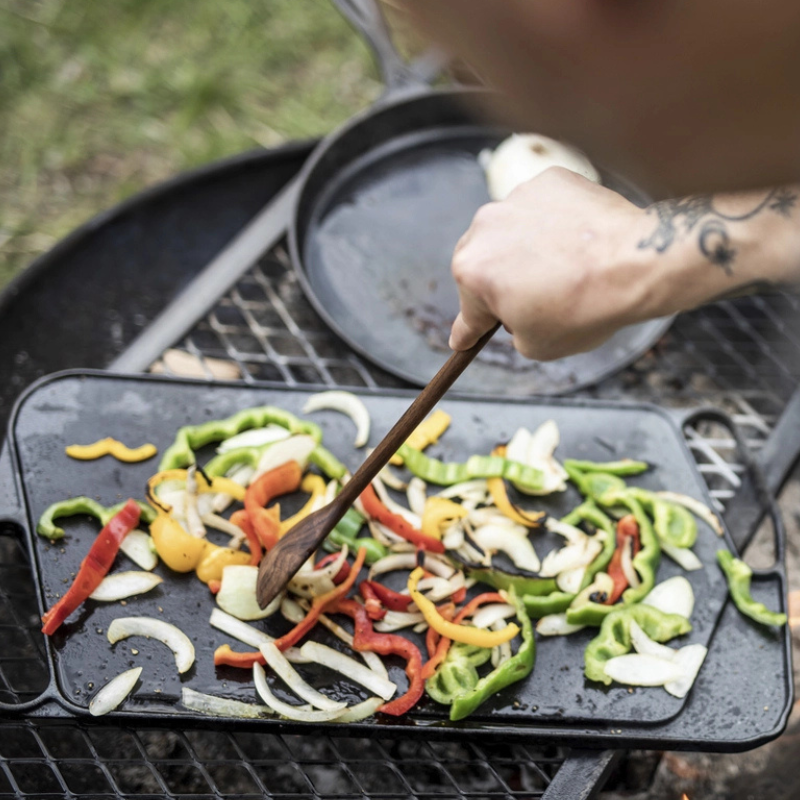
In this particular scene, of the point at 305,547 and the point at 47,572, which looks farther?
the point at 47,572

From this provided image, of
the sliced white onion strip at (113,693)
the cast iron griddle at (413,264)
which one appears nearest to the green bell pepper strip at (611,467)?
the cast iron griddle at (413,264)

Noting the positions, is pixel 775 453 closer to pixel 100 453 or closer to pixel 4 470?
pixel 100 453

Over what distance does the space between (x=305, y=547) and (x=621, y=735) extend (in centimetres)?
91

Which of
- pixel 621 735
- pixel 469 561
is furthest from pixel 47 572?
pixel 621 735

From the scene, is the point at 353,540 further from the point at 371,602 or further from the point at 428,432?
the point at 428,432

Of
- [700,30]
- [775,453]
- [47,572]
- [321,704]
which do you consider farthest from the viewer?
[775,453]

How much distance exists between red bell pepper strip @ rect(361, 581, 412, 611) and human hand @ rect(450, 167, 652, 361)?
898mm

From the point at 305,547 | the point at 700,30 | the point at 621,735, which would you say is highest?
the point at 700,30

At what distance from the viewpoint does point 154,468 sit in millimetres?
2439

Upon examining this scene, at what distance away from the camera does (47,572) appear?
7.12 ft

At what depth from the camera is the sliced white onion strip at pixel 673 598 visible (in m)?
2.27

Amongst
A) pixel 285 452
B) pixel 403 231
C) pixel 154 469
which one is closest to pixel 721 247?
pixel 285 452

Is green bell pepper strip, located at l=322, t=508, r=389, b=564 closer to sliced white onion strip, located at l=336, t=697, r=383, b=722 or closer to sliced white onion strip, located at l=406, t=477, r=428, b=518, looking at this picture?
sliced white onion strip, located at l=406, t=477, r=428, b=518

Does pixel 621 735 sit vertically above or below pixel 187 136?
below
